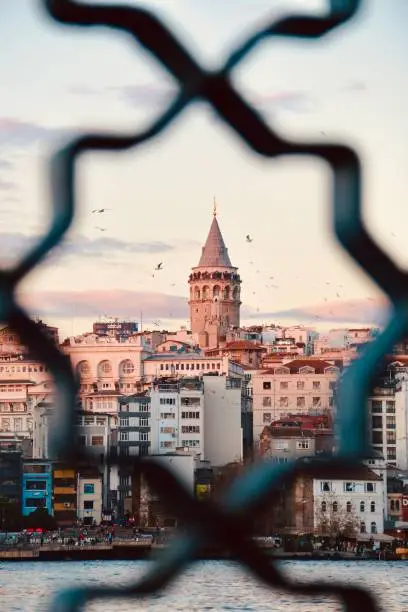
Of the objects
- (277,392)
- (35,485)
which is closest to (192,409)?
(277,392)

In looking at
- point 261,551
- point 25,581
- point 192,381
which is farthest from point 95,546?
point 261,551

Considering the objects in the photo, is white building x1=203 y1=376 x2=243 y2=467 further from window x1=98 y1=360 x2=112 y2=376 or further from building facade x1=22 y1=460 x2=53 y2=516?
building facade x1=22 y1=460 x2=53 y2=516

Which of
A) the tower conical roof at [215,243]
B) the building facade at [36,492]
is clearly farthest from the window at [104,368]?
the building facade at [36,492]

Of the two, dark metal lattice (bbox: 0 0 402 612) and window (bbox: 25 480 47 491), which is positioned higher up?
window (bbox: 25 480 47 491)

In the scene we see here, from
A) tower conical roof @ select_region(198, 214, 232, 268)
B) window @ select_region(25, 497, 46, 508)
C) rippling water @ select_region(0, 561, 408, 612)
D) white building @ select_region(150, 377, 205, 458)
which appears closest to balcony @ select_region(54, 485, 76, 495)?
window @ select_region(25, 497, 46, 508)

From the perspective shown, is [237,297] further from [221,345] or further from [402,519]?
[402,519]

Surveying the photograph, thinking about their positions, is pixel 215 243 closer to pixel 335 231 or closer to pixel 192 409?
pixel 335 231

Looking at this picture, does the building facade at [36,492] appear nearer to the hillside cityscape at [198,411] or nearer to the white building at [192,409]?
the hillside cityscape at [198,411]

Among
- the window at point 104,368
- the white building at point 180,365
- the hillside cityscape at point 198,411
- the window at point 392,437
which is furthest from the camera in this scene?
the white building at point 180,365
